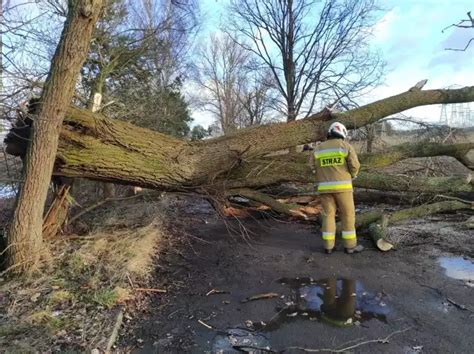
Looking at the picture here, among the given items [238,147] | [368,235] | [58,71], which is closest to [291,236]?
[368,235]

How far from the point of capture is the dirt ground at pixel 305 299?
11.8 feet

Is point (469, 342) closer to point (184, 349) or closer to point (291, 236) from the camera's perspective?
point (184, 349)

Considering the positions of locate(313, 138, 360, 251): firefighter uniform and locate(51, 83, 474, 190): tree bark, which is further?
locate(313, 138, 360, 251): firefighter uniform

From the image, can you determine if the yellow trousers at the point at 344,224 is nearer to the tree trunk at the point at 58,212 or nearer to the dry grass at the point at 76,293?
the dry grass at the point at 76,293

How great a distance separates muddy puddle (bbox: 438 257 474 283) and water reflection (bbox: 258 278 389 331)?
1.15 meters

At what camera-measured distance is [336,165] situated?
237 inches

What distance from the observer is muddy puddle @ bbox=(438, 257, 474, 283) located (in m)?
4.93

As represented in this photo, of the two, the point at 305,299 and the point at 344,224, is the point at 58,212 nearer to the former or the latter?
the point at 305,299

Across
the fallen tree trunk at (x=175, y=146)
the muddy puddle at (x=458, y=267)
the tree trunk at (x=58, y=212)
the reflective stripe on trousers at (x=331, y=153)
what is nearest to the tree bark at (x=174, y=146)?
the fallen tree trunk at (x=175, y=146)

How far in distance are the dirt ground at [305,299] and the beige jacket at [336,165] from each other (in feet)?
3.16

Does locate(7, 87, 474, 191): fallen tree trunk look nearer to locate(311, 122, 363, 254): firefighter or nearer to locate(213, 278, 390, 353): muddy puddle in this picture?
locate(311, 122, 363, 254): firefighter

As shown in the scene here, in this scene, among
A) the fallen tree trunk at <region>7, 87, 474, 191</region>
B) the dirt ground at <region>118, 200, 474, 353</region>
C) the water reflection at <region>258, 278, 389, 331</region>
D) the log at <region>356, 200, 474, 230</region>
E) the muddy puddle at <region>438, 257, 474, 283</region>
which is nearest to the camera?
the dirt ground at <region>118, 200, 474, 353</region>

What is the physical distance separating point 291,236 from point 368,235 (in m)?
1.24

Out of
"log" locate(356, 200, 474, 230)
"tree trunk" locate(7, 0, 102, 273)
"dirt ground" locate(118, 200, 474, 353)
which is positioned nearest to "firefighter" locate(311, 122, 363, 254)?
"dirt ground" locate(118, 200, 474, 353)
